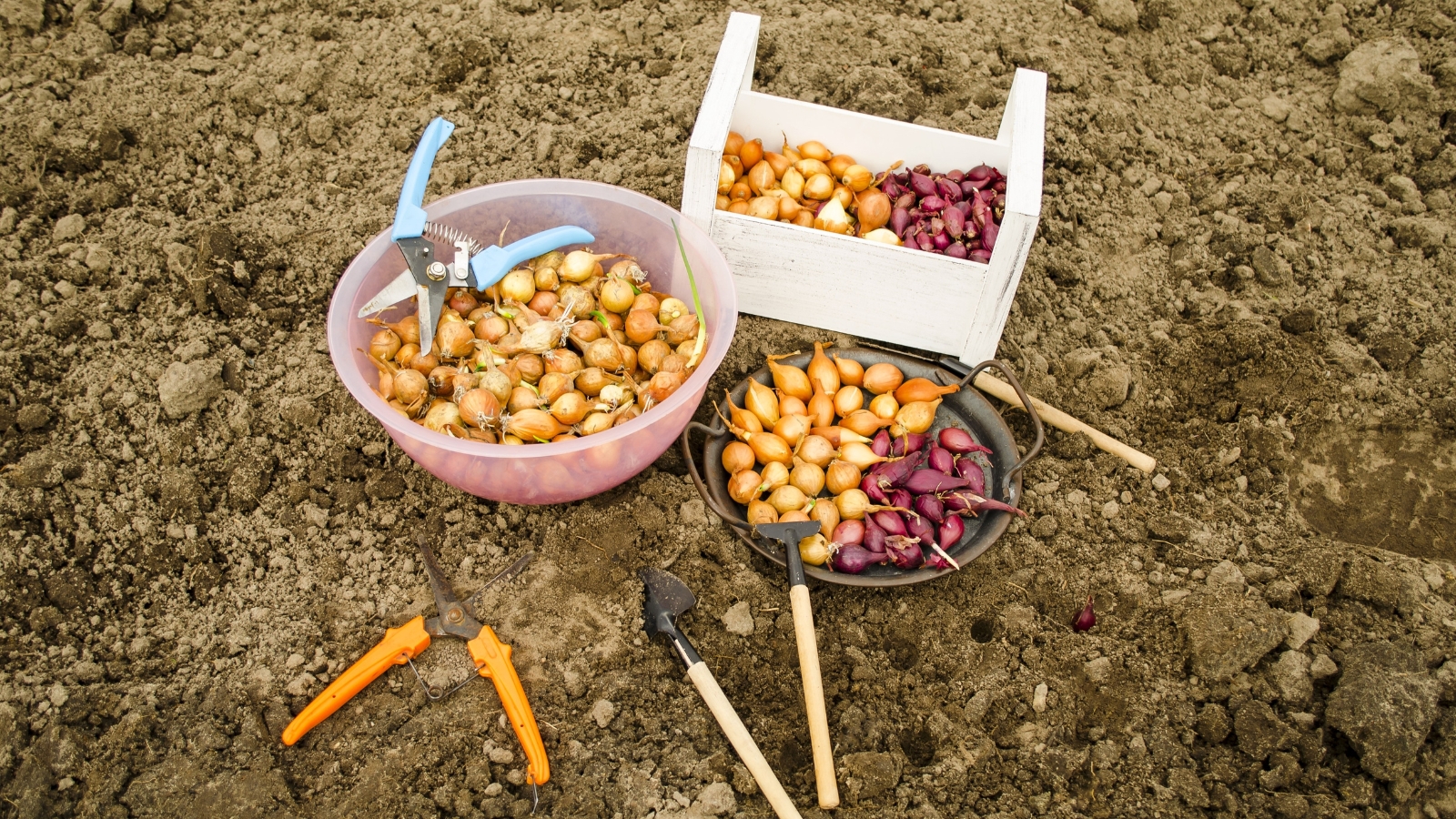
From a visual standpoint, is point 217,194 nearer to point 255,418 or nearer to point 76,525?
point 255,418

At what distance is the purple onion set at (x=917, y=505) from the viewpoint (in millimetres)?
1873

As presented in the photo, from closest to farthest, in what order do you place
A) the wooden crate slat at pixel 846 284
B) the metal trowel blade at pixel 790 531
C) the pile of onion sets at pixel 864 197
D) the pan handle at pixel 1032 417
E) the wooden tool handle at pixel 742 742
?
the wooden tool handle at pixel 742 742 < the metal trowel blade at pixel 790 531 < the pan handle at pixel 1032 417 < the wooden crate slat at pixel 846 284 < the pile of onion sets at pixel 864 197

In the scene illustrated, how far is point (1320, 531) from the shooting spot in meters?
2.10

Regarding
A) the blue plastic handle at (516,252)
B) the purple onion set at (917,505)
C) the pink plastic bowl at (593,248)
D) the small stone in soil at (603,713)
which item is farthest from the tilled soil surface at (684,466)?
the blue plastic handle at (516,252)

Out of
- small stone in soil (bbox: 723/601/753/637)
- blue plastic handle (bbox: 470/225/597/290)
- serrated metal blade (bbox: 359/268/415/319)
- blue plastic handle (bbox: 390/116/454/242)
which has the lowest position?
small stone in soil (bbox: 723/601/753/637)

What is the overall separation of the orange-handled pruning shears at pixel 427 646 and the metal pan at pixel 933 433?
0.56 m

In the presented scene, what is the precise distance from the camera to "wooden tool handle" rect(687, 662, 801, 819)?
5.17 feet

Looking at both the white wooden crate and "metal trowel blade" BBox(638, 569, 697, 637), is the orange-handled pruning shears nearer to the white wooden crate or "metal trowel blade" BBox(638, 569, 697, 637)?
"metal trowel blade" BBox(638, 569, 697, 637)

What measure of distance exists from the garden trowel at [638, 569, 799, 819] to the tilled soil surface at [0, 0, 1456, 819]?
53mm

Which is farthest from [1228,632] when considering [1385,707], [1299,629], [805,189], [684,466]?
[805,189]

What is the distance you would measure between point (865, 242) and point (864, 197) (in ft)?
1.00

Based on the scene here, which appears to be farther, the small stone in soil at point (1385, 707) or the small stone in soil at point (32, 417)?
the small stone in soil at point (32, 417)

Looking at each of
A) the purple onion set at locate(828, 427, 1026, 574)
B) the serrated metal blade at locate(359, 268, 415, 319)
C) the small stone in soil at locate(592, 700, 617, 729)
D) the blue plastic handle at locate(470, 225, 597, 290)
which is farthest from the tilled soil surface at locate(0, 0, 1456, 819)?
the blue plastic handle at locate(470, 225, 597, 290)

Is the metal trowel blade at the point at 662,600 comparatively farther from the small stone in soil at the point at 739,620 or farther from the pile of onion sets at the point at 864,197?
the pile of onion sets at the point at 864,197
